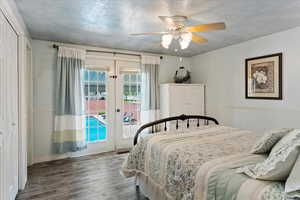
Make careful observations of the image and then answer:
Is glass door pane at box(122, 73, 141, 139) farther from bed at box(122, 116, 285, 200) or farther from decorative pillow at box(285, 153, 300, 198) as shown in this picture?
decorative pillow at box(285, 153, 300, 198)

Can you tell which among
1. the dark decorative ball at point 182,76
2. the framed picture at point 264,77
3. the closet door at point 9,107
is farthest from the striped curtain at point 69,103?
the framed picture at point 264,77

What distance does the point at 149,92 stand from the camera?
449cm

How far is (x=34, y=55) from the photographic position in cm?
352

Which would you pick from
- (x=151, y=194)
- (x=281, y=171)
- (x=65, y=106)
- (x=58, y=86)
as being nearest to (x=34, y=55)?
(x=58, y=86)

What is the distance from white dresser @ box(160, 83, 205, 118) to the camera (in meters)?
4.34

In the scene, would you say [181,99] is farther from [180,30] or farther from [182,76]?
[180,30]

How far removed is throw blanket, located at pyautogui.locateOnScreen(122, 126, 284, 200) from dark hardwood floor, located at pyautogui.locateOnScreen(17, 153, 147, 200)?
43 centimetres

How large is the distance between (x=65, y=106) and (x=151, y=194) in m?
2.48

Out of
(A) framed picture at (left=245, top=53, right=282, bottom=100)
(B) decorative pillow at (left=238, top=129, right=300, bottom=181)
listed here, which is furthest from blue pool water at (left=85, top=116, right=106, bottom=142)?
(B) decorative pillow at (left=238, top=129, right=300, bottom=181)

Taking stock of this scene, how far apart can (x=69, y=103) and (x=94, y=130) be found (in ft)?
2.88

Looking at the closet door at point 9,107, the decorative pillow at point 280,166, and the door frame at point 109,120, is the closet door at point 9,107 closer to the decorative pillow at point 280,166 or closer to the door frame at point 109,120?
the door frame at point 109,120

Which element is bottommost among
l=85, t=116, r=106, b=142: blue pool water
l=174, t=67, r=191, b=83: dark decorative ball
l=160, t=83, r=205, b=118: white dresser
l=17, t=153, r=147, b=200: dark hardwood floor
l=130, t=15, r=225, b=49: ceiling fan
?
l=17, t=153, r=147, b=200: dark hardwood floor

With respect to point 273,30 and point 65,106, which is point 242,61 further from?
point 65,106

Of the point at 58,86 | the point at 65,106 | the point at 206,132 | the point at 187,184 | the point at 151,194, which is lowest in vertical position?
the point at 151,194
